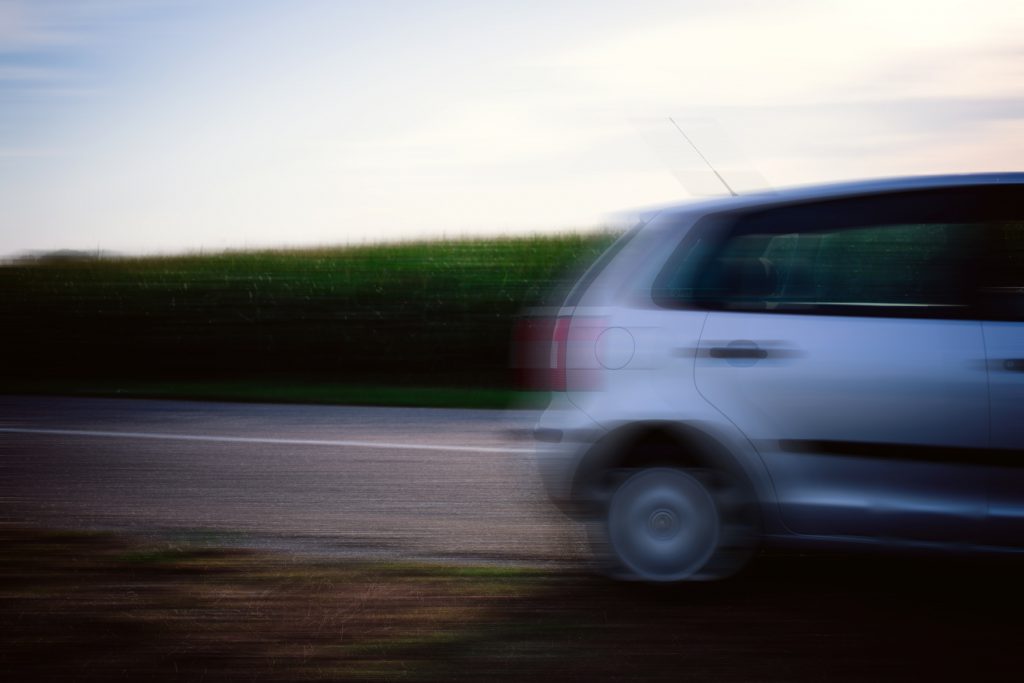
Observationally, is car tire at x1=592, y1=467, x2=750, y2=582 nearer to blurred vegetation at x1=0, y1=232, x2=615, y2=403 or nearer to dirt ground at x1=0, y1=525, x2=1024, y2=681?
dirt ground at x1=0, y1=525, x2=1024, y2=681

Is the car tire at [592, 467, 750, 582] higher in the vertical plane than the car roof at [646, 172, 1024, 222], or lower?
lower

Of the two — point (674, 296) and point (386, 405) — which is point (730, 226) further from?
point (386, 405)

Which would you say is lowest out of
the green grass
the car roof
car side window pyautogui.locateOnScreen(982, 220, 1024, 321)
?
the green grass

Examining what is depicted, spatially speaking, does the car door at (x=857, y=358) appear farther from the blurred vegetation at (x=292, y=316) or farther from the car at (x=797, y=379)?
the blurred vegetation at (x=292, y=316)

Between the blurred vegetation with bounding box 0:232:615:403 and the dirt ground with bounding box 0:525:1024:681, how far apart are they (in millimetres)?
9518

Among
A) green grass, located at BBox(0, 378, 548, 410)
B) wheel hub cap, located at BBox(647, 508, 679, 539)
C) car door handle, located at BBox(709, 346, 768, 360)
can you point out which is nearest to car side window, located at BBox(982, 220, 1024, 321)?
car door handle, located at BBox(709, 346, 768, 360)

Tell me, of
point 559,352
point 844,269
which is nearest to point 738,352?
point 844,269

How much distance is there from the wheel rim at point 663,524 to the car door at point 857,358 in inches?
13.9

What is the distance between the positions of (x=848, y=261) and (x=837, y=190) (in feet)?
1.01

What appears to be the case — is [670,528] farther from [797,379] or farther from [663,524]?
[797,379]

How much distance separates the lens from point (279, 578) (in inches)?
219

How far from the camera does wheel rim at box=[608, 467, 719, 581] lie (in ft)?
16.9

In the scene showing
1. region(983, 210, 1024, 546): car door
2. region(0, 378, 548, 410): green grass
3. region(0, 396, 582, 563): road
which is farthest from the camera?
region(0, 378, 548, 410): green grass

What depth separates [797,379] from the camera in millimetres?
4938
